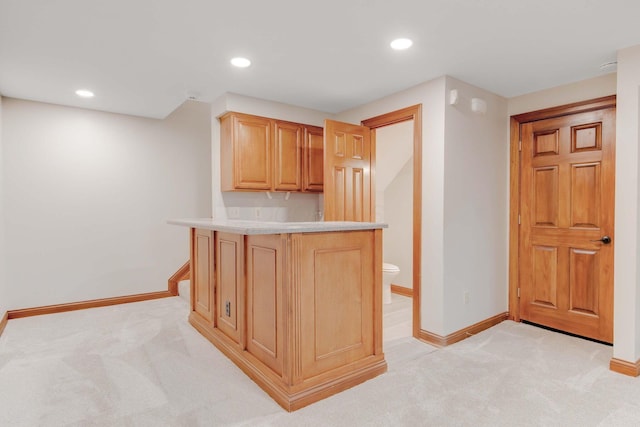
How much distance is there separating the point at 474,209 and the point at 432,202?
508 mm

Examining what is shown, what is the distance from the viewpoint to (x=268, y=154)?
3.71 m

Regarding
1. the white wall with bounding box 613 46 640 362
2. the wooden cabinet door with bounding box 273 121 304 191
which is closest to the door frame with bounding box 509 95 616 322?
the white wall with bounding box 613 46 640 362

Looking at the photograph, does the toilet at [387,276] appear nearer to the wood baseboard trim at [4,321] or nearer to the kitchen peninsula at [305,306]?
the kitchen peninsula at [305,306]

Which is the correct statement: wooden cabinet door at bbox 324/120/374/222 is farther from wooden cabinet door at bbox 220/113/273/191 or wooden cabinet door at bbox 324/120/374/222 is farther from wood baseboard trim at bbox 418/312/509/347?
wood baseboard trim at bbox 418/312/509/347

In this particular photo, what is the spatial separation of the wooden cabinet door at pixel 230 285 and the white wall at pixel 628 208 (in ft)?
8.76

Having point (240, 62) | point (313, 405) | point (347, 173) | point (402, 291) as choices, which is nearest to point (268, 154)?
point (347, 173)

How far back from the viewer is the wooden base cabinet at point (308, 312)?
2020 millimetres

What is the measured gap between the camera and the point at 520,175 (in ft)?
11.6

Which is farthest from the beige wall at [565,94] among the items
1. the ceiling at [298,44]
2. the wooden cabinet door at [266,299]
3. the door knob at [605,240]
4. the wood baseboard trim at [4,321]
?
the wood baseboard trim at [4,321]

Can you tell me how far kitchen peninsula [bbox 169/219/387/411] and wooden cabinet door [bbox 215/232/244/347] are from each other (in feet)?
0.04

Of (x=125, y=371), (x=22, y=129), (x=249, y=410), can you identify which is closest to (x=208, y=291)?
(x=125, y=371)

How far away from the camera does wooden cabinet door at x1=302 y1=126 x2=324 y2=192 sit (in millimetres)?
4012

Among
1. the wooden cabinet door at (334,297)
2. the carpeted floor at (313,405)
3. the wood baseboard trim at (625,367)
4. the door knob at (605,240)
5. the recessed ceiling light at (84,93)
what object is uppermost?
the recessed ceiling light at (84,93)

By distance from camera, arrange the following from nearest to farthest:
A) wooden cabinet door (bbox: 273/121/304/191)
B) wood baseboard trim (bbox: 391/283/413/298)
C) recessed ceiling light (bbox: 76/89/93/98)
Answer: recessed ceiling light (bbox: 76/89/93/98) < wooden cabinet door (bbox: 273/121/304/191) < wood baseboard trim (bbox: 391/283/413/298)
